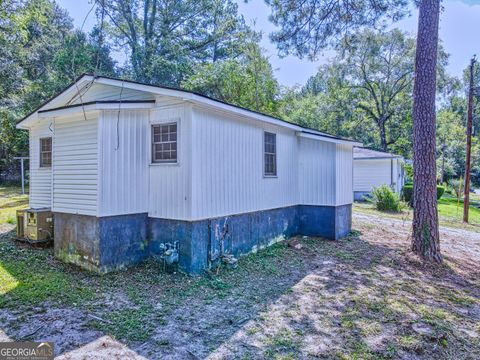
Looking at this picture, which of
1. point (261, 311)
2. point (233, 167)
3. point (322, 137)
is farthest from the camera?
point (322, 137)

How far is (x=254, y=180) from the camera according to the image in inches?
304

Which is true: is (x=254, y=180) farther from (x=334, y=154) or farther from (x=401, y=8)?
(x=401, y=8)

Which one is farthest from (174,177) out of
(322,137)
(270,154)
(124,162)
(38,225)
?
(322,137)

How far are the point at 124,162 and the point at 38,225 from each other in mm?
3300

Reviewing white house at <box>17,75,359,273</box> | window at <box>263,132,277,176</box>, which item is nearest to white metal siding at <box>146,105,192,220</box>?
white house at <box>17,75,359,273</box>

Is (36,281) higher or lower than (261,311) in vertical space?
higher

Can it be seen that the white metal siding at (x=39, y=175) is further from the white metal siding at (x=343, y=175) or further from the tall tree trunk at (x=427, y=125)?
the tall tree trunk at (x=427, y=125)

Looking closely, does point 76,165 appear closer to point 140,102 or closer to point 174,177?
point 140,102

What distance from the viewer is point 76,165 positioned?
6160mm

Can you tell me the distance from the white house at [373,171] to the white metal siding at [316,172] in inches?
468

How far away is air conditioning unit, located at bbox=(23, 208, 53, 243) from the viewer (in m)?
7.49

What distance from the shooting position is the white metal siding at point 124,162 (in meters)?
5.78

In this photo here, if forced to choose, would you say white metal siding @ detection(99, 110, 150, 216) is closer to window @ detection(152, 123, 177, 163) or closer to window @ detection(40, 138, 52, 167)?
window @ detection(152, 123, 177, 163)

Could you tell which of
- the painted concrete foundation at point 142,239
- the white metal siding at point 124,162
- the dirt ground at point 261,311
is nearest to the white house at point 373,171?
the dirt ground at point 261,311
